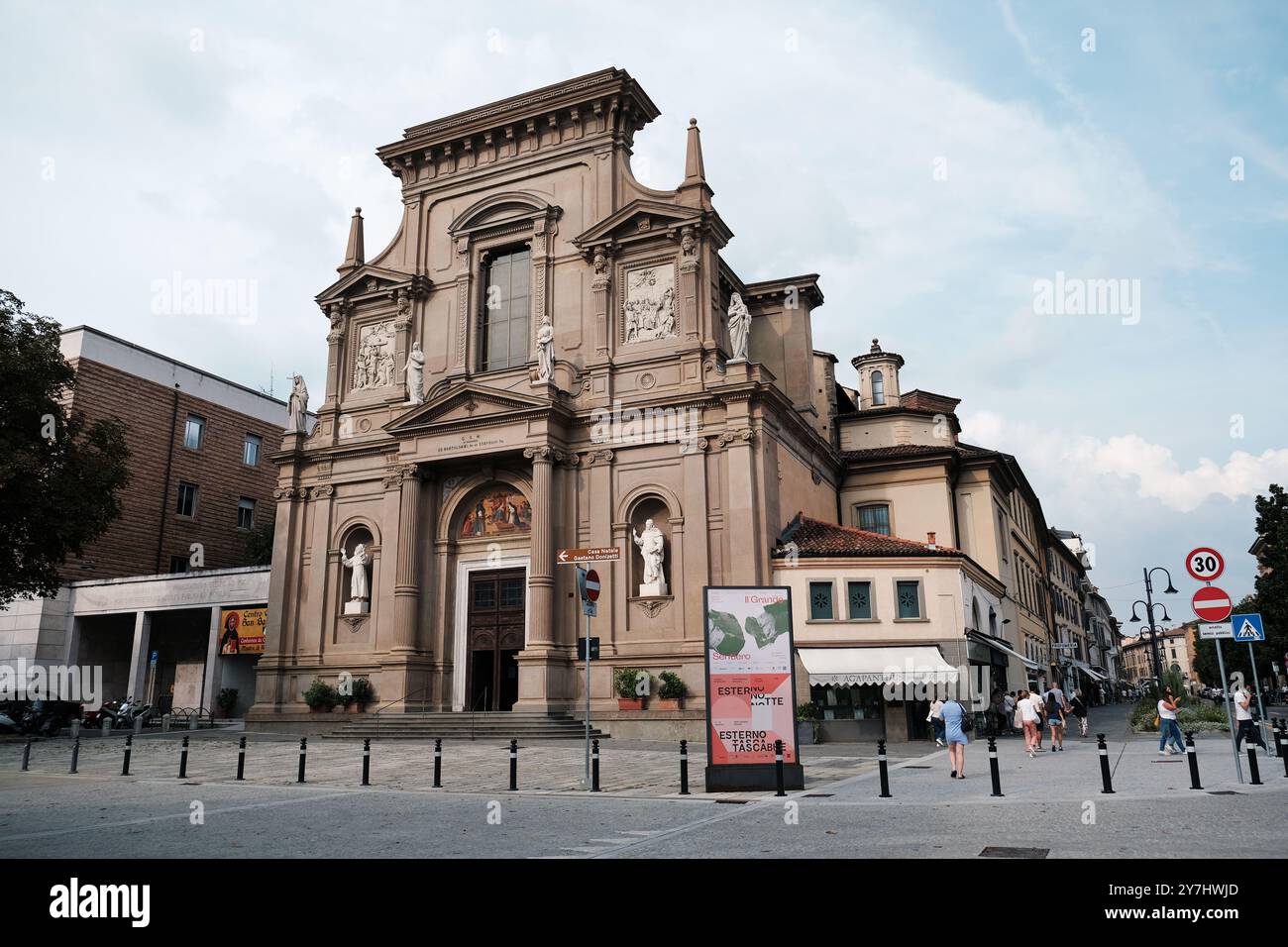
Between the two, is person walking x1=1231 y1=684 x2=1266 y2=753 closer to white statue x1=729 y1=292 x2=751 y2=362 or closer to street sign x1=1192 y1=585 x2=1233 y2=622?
street sign x1=1192 y1=585 x2=1233 y2=622

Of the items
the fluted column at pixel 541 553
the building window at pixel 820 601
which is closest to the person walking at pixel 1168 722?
the building window at pixel 820 601

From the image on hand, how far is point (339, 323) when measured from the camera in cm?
3956

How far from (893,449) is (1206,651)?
6687 cm

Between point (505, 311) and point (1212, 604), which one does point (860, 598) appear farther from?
point (505, 311)

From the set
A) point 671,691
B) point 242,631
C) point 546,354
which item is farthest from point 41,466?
point 671,691

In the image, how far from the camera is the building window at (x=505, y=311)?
36.3m

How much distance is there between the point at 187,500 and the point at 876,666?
3653 cm

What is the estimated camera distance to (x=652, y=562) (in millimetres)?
31016

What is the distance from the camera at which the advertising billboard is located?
15812mm

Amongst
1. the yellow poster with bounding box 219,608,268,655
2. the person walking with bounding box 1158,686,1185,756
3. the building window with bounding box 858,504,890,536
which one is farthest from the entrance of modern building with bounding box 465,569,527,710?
the person walking with bounding box 1158,686,1185,756

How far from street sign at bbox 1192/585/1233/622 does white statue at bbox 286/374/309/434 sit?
3243 centimetres

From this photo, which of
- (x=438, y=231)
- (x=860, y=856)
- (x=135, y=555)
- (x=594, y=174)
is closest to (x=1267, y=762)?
(x=860, y=856)

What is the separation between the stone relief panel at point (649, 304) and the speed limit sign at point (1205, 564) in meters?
20.4
